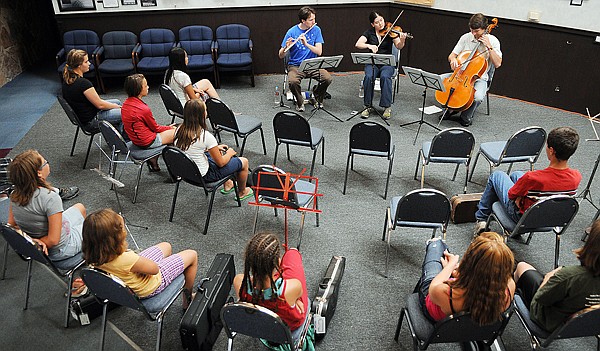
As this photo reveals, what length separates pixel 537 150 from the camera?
4531 mm

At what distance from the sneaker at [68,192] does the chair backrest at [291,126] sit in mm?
2329

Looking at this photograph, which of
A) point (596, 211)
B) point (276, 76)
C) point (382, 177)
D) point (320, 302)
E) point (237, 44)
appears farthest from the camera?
point (276, 76)

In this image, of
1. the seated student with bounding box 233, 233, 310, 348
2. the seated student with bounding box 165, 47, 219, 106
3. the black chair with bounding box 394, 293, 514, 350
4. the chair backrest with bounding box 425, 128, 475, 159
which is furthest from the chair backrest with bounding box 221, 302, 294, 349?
the seated student with bounding box 165, 47, 219, 106

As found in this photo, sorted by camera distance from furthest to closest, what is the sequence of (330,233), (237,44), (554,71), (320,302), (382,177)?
1. (237,44)
2. (554,71)
3. (382,177)
4. (330,233)
5. (320,302)

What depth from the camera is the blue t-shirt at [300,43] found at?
22.5 ft

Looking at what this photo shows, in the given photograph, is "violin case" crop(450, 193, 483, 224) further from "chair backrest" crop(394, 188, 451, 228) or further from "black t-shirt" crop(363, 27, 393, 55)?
"black t-shirt" crop(363, 27, 393, 55)

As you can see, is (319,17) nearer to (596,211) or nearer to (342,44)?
(342,44)

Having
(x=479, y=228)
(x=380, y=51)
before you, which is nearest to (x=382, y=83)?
(x=380, y=51)

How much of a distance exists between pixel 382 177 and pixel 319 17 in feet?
14.3

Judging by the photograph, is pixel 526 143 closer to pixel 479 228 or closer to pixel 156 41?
pixel 479 228

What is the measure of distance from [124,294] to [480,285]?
2063 millimetres

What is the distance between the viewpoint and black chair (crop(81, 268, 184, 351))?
266 centimetres

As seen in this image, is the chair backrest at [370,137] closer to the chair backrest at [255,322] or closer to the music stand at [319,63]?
the music stand at [319,63]

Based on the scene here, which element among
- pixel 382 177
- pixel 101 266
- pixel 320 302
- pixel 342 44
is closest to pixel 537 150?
pixel 382 177
